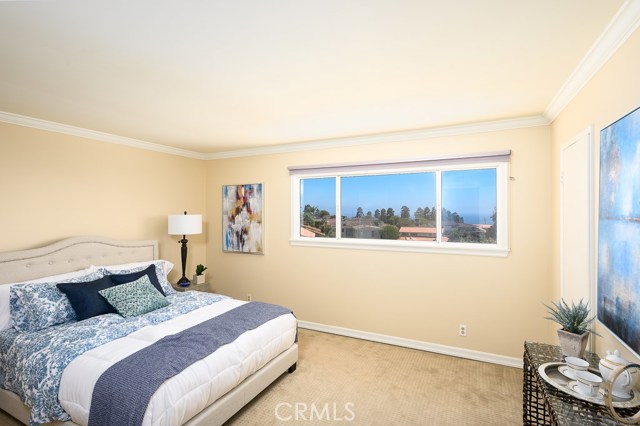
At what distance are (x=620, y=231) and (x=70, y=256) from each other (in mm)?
4389

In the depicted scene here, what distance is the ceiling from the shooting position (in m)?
1.49

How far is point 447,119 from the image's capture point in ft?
10.4

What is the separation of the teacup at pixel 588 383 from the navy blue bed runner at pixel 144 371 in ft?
6.90

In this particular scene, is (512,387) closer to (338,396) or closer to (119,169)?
(338,396)

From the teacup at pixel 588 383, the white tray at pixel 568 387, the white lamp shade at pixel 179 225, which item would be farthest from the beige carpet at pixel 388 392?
the white lamp shade at pixel 179 225

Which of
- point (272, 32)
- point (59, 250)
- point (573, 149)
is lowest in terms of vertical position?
point (59, 250)

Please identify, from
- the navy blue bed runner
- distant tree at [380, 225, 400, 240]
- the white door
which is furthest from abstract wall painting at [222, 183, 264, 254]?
the white door

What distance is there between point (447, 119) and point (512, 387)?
8.24ft

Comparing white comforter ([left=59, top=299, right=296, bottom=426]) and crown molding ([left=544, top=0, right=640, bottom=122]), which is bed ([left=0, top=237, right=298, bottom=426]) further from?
crown molding ([left=544, top=0, right=640, bottom=122])

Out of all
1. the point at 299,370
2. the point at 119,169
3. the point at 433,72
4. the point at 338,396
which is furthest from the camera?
the point at 119,169

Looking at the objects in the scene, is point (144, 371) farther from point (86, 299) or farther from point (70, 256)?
point (70, 256)

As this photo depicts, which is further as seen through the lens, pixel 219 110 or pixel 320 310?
pixel 320 310

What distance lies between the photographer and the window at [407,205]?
134 inches

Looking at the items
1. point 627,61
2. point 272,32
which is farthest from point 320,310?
point 627,61
